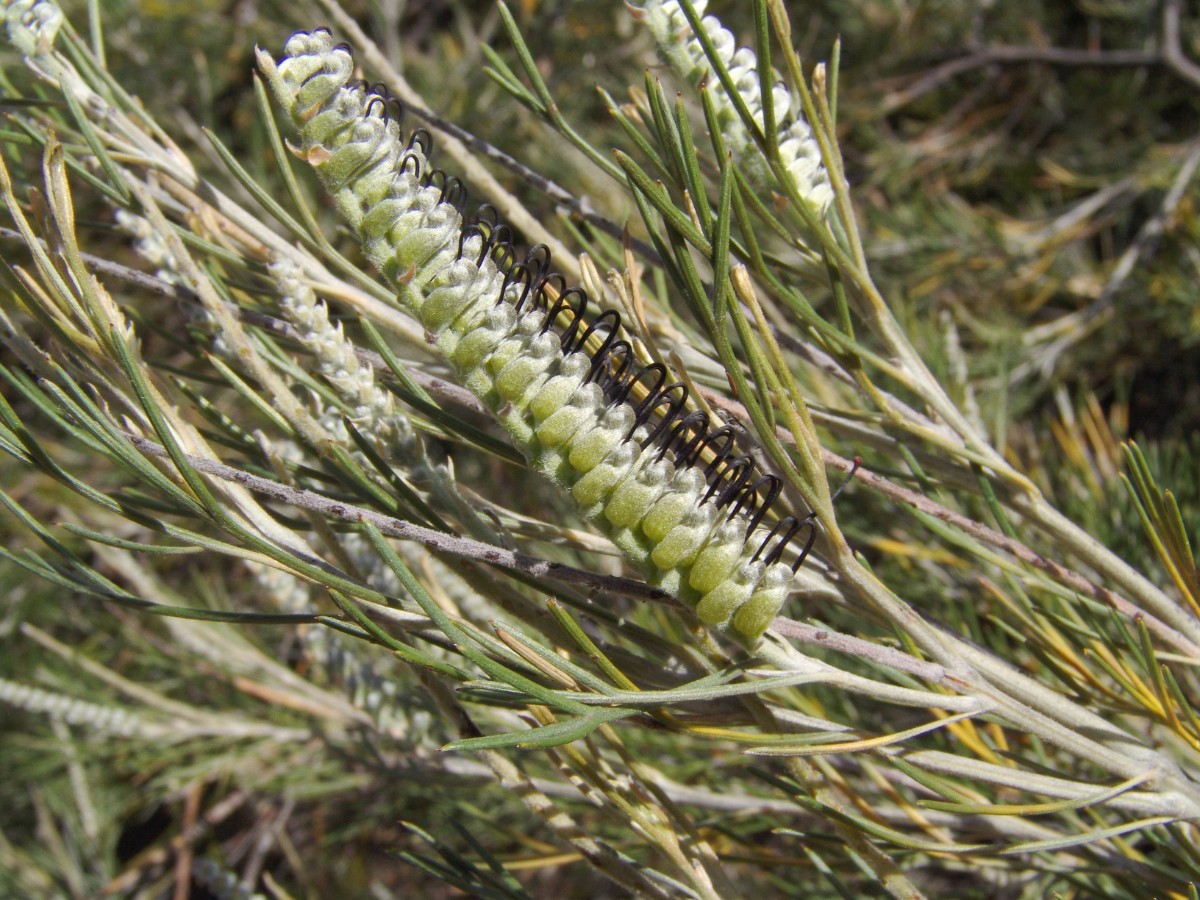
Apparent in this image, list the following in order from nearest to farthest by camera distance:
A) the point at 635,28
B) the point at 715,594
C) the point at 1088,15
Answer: the point at 715,594 → the point at 635,28 → the point at 1088,15

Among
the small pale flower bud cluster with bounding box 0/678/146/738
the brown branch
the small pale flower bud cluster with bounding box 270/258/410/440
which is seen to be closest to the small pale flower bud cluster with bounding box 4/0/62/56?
the small pale flower bud cluster with bounding box 270/258/410/440

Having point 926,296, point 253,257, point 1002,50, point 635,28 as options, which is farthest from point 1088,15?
point 253,257

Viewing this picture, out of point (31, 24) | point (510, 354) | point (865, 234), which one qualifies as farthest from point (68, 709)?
point (865, 234)

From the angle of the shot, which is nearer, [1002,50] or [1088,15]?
[1002,50]

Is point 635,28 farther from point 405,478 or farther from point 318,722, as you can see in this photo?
point 405,478

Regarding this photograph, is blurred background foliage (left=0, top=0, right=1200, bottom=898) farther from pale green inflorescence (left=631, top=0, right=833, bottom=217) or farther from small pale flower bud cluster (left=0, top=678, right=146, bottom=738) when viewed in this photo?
pale green inflorescence (left=631, top=0, right=833, bottom=217)

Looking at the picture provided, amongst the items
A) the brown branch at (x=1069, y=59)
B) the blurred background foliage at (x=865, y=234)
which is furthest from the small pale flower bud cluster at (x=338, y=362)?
the brown branch at (x=1069, y=59)
